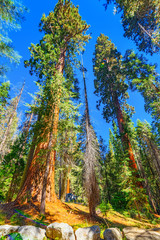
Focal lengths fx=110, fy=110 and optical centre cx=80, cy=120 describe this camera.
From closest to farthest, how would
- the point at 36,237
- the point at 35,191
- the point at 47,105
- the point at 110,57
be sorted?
the point at 36,237
the point at 35,191
the point at 47,105
the point at 110,57

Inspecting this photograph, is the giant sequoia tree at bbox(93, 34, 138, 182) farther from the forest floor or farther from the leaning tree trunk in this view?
the forest floor

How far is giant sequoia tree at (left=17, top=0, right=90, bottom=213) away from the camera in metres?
5.25

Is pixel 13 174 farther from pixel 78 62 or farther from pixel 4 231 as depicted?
pixel 78 62

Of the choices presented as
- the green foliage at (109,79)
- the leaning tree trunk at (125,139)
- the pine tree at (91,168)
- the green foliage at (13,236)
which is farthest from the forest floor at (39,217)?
the green foliage at (109,79)

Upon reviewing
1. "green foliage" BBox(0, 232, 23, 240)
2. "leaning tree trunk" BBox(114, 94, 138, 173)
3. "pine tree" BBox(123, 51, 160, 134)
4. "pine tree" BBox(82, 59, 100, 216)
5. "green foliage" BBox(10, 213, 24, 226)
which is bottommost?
"green foliage" BBox(0, 232, 23, 240)

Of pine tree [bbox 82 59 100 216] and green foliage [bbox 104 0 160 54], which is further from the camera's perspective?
green foliage [bbox 104 0 160 54]

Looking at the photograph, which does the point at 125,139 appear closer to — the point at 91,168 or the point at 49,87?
the point at 91,168

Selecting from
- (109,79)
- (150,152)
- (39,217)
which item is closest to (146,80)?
(109,79)

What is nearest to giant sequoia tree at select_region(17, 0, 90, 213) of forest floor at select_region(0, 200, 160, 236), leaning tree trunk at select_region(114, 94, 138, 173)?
forest floor at select_region(0, 200, 160, 236)

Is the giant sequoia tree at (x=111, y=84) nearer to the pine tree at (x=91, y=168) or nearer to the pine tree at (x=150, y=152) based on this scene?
the pine tree at (x=150, y=152)

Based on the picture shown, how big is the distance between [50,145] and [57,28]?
10.3 metres

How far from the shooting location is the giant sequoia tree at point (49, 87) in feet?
17.2

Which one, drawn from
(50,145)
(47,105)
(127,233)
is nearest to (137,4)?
(47,105)

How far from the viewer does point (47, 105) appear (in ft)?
20.5
